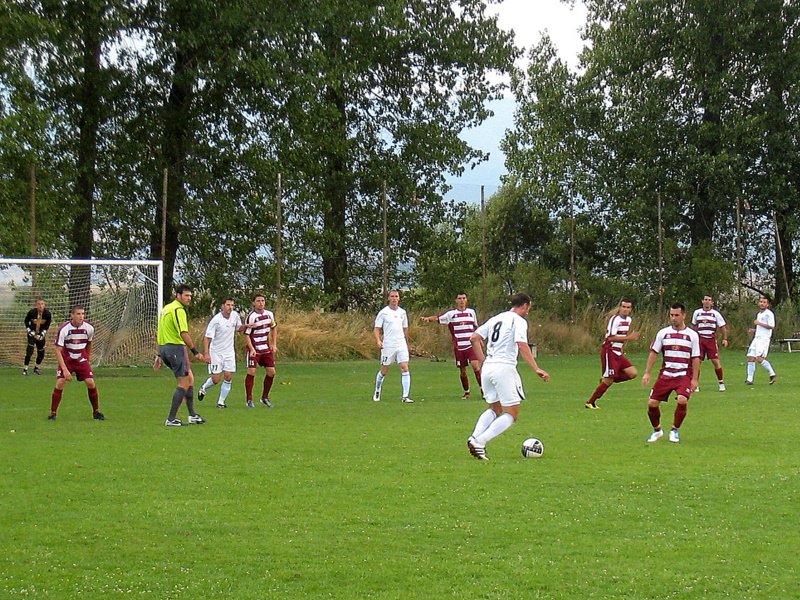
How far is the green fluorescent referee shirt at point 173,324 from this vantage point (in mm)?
16859

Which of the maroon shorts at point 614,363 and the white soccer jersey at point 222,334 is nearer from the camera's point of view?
the maroon shorts at point 614,363

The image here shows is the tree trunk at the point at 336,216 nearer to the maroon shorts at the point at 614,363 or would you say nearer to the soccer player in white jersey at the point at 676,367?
the maroon shorts at the point at 614,363

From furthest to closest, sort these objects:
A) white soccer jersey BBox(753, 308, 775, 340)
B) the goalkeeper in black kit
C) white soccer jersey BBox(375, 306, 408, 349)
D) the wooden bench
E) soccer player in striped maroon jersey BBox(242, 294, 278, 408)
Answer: the wooden bench → the goalkeeper in black kit → white soccer jersey BBox(753, 308, 775, 340) → white soccer jersey BBox(375, 306, 408, 349) → soccer player in striped maroon jersey BBox(242, 294, 278, 408)

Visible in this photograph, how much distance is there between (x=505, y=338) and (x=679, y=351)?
2873 mm

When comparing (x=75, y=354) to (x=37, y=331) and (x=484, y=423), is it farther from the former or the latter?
(x=37, y=331)

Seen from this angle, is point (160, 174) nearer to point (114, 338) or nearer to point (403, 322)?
point (114, 338)

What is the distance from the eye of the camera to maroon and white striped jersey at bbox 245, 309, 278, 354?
21.3 m

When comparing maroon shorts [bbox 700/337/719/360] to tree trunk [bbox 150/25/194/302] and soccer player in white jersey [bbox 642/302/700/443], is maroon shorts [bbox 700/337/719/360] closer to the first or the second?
soccer player in white jersey [bbox 642/302/700/443]

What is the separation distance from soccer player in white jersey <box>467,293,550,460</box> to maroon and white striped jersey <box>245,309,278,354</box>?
28.2ft

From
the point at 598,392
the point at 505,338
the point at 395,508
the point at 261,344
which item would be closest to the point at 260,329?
the point at 261,344

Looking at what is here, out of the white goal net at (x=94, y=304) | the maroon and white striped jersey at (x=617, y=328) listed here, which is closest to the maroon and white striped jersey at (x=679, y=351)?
the maroon and white striped jersey at (x=617, y=328)

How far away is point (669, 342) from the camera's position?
15023 mm

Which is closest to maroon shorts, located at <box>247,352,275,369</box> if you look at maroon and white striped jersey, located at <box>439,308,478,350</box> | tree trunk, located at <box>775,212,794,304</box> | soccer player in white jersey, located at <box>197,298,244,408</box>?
soccer player in white jersey, located at <box>197,298,244,408</box>

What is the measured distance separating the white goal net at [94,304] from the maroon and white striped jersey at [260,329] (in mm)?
10889
